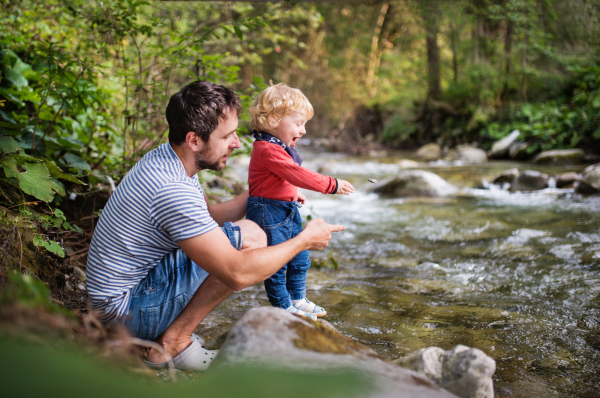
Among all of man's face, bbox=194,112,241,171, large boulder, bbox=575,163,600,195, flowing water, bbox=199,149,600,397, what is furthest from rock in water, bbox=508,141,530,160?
man's face, bbox=194,112,241,171

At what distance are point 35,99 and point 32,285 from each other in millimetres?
2502

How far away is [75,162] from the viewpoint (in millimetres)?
2781

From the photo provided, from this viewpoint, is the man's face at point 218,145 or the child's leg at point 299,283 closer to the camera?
the man's face at point 218,145

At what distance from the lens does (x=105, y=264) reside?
1762mm

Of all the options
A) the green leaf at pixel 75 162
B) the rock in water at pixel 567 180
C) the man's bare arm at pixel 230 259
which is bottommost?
the rock in water at pixel 567 180

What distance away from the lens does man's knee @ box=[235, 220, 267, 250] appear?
2027 millimetres

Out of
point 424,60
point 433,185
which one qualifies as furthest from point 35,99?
point 424,60

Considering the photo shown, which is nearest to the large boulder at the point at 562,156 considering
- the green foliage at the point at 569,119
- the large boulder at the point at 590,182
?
the green foliage at the point at 569,119

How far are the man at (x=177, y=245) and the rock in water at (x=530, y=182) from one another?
5336mm

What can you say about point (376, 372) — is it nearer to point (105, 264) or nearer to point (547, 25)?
point (105, 264)

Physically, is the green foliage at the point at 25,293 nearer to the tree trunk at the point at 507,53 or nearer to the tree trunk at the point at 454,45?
the tree trunk at the point at 507,53

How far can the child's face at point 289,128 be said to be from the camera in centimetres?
245

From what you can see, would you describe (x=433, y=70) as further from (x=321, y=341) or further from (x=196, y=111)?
(x=321, y=341)

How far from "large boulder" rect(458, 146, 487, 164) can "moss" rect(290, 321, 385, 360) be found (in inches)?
330
